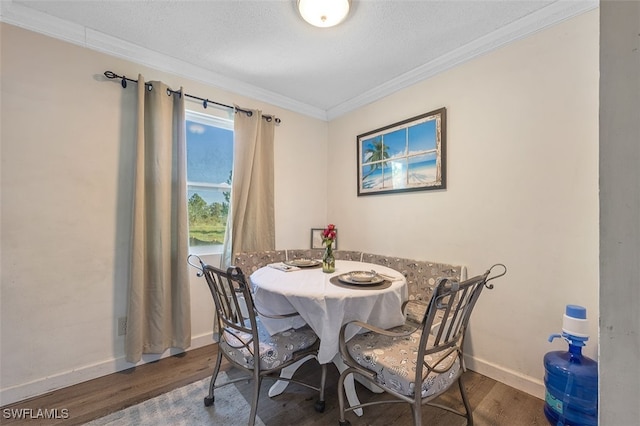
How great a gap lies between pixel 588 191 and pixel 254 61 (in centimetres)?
268

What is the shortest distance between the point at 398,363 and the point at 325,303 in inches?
18.0

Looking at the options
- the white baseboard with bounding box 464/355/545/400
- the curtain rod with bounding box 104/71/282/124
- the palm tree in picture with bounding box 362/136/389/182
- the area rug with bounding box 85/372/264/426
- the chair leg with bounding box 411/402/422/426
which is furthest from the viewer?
the palm tree in picture with bounding box 362/136/389/182

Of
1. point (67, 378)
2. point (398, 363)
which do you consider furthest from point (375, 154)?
point (67, 378)

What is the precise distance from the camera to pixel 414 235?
98.3 inches

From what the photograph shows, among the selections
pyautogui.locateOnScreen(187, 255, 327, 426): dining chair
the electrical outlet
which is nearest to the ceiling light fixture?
pyautogui.locateOnScreen(187, 255, 327, 426): dining chair

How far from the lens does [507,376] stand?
190cm

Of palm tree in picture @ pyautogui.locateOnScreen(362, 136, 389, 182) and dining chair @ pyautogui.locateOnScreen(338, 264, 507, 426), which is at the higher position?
palm tree in picture @ pyautogui.locateOnScreen(362, 136, 389, 182)

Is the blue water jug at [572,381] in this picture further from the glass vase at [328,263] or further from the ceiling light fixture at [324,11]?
the ceiling light fixture at [324,11]

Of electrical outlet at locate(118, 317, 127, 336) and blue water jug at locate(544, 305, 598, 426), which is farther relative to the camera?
electrical outlet at locate(118, 317, 127, 336)

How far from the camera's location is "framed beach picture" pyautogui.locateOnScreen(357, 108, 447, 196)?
231cm

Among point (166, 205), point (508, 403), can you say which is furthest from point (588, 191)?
point (166, 205)

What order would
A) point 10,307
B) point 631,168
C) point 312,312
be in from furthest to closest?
1. point 10,307
2. point 312,312
3. point 631,168

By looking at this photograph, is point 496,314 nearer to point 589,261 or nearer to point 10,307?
point 589,261

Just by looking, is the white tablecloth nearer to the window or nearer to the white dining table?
the white dining table
